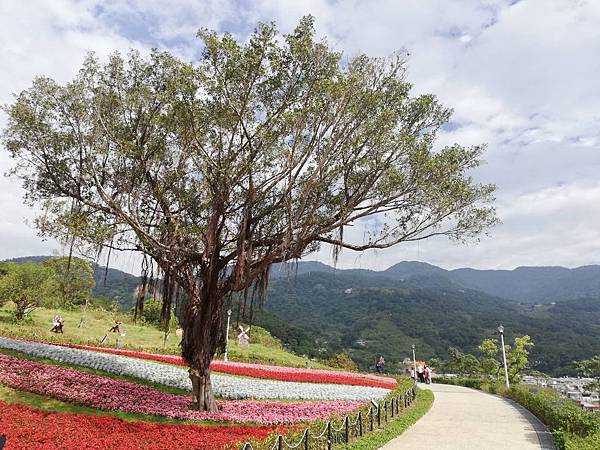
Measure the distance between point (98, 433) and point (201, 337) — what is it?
3.71 meters

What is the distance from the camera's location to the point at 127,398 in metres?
13.4

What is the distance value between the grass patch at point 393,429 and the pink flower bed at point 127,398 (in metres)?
1.71

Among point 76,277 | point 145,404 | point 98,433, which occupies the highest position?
point 76,277

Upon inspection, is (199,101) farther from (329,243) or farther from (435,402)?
(435,402)

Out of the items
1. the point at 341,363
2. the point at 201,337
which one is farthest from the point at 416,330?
the point at 201,337

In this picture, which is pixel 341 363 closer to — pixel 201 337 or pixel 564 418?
pixel 564 418

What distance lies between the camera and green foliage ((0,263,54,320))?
30.4 metres

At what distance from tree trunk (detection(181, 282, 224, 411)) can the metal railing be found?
13.9 feet

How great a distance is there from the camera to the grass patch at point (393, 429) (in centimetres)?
1053

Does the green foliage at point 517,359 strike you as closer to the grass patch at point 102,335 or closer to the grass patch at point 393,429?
the grass patch at point 102,335

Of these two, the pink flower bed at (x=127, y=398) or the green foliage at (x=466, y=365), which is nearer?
the pink flower bed at (x=127, y=398)

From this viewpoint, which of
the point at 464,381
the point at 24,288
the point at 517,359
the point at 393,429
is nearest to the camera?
the point at 393,429

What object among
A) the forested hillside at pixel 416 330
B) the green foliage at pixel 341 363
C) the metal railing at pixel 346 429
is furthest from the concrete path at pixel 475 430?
the forested hillside at pixel 416 330

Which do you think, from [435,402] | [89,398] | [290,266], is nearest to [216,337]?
[290,266]
